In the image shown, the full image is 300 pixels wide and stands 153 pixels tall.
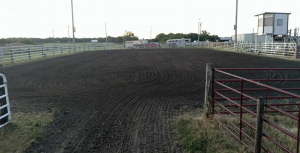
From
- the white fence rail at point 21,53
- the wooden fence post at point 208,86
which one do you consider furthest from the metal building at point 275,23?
the wooden fence post at point 208,86

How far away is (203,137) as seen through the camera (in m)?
5.59

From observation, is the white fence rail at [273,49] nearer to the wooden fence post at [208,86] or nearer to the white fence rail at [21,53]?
the wooden fence post at [208,86]

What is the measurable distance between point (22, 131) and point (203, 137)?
4193 millimetres

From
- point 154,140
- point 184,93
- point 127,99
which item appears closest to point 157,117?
point 154,140

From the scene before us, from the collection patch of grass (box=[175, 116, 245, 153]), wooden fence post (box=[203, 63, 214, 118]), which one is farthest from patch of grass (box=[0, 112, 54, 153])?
wooden fence post (box=[203, 63, 214, 118])

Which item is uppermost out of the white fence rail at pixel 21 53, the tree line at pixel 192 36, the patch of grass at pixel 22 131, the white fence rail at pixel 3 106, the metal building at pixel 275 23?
the tree line at pixel 192 36

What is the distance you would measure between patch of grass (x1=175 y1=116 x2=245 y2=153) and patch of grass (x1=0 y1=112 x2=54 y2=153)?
3237mm

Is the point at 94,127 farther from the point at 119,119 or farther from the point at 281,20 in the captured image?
the point at 281,20

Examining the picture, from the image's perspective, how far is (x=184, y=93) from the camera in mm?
10625

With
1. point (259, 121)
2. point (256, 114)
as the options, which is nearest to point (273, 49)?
point (256, 114)

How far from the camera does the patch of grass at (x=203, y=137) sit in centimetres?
507

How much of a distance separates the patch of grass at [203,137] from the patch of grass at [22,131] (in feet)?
10.6

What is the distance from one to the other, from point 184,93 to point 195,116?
332 cm

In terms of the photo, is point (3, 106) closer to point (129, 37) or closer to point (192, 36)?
point (192, 36)
